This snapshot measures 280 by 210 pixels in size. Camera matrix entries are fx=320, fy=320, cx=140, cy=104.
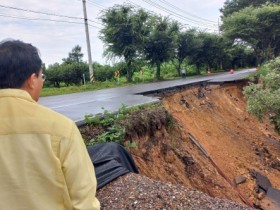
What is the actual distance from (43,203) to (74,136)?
1.17ft

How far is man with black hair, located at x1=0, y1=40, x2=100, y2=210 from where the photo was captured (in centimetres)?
150

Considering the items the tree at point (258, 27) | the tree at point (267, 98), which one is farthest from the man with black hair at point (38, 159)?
the tree at point (258, 27)

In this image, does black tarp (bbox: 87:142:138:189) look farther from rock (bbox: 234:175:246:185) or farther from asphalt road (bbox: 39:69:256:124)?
rock (bbox: 234:175:246:185)

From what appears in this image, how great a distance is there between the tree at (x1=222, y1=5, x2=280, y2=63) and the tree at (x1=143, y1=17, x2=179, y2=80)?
23.1ft

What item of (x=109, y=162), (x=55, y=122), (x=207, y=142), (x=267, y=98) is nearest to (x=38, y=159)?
(x=55, y=122)

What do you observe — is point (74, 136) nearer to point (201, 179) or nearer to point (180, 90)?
point (201, 179)

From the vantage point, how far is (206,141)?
40.2 feet

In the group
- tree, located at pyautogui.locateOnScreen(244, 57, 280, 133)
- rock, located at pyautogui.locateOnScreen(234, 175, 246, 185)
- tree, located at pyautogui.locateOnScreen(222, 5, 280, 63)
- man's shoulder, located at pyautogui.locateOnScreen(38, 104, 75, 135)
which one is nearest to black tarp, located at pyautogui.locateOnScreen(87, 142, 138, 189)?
man's shoulder, located at pyautogui.locateOnScreen(38, 104, 75, 135)

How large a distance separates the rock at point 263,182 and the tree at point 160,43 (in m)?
19.2

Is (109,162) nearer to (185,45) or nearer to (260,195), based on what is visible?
(260,195)

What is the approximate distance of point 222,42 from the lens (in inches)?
1645

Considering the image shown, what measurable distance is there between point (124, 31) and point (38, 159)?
88.0 feet

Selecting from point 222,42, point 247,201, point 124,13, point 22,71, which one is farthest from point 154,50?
point 22,71

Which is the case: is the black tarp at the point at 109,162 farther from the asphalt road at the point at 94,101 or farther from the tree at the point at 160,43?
the tree at the point at 160,43
